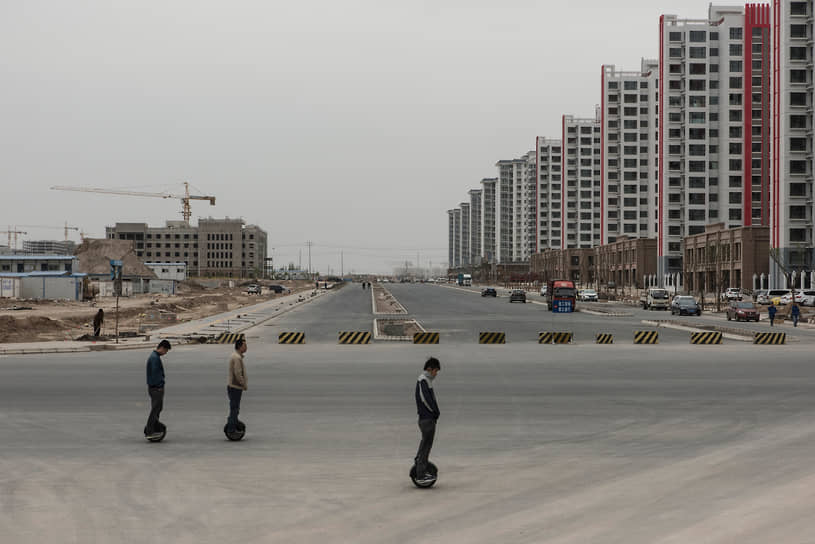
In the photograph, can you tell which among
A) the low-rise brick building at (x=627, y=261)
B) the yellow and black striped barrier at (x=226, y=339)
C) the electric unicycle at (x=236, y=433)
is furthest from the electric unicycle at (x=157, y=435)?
the low-rise brick building at (x=627, y=261)

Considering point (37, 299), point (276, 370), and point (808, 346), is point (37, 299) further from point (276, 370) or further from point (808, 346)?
point (808, 346)

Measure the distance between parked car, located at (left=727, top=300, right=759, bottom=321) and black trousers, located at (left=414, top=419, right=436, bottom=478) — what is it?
171ft

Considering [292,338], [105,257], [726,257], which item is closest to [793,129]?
[726,257]

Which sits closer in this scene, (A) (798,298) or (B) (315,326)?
(B) (315,326)

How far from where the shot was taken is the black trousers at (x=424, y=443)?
10344mm

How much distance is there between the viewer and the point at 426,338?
36.8m

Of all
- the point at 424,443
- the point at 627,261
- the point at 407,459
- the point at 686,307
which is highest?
the point at 627,261

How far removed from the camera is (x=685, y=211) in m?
134

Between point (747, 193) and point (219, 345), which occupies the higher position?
point (747, 193)

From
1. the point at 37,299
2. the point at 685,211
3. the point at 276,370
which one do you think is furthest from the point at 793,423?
the point at 685,211

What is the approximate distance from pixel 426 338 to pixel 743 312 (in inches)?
1214

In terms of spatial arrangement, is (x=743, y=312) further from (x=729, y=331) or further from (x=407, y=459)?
(x=407, y=459)

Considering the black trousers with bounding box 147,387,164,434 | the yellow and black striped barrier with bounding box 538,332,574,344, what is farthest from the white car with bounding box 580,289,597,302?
the black trousers with bounding box 147,387,164,434

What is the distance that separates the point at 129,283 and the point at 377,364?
93932 mm
